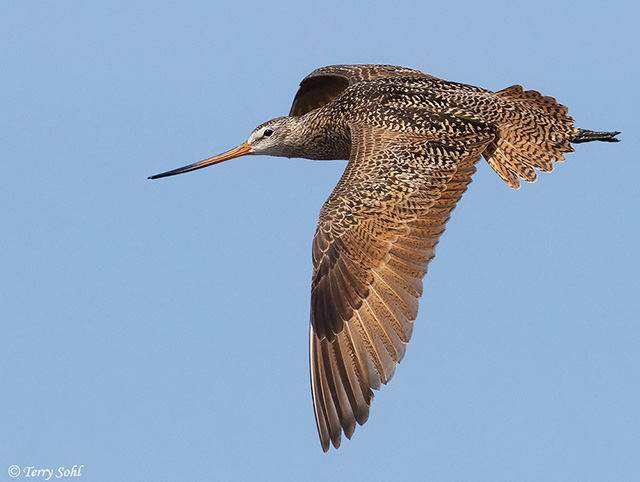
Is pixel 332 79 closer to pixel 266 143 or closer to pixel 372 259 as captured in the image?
pixel 266 143

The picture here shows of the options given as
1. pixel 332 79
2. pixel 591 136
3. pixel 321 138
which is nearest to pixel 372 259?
pixel 321 138

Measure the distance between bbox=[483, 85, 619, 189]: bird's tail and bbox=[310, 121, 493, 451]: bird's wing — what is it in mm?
220

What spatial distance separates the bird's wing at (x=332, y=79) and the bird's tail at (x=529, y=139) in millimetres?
1776

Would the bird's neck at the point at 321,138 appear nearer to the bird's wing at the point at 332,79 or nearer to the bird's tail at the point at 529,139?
the bird's wing at the point at 332,79

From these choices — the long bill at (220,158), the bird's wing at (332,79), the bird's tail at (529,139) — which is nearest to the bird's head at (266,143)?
the long bill at (220,158)

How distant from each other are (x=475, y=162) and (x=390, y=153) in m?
0.69

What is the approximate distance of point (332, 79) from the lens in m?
11.6

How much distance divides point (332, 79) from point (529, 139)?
3.05 m

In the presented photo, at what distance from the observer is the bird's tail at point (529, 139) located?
9.09 metres

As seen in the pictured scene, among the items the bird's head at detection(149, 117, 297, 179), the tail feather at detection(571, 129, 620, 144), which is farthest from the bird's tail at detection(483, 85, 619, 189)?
the bird's head at detection(149, 117, 297, 179)

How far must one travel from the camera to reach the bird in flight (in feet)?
26.0

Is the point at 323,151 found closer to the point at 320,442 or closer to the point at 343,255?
the point at 343,255

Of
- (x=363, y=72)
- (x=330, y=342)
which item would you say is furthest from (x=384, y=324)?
(x=363, y=72)

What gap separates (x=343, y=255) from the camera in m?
8.34
